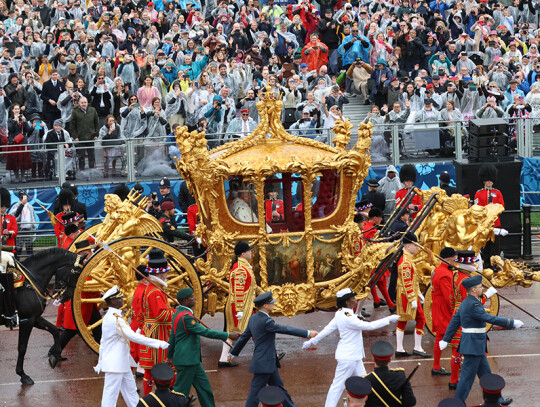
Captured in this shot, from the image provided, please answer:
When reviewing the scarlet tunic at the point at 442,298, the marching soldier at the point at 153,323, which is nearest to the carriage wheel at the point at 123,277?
the marching soldier at the point at 153,323

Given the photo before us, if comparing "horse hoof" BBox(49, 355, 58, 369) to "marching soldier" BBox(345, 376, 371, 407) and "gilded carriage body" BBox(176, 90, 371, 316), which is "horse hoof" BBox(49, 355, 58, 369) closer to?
"gilded carriage body" BBox(176, 90, 371, 316)

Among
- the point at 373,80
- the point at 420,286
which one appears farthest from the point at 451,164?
the point at 420,286

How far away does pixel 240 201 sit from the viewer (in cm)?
1529

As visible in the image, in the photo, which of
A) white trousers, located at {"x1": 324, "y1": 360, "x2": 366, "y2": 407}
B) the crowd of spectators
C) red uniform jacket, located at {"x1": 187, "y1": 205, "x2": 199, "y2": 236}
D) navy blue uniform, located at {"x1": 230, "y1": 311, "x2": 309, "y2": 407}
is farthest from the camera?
the crowd of spectators

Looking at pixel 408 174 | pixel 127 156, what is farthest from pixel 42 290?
pixel 127 156

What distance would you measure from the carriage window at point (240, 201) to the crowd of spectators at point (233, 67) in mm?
6593

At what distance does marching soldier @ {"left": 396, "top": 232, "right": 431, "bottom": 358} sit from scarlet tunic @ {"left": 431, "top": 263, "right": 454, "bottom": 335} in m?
0.65

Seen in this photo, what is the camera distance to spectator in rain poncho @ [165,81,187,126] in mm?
Answer: 24688

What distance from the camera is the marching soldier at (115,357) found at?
40.8ft

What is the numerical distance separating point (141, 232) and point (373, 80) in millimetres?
12245

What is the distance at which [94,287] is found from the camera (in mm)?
15172

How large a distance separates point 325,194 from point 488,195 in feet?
17.4

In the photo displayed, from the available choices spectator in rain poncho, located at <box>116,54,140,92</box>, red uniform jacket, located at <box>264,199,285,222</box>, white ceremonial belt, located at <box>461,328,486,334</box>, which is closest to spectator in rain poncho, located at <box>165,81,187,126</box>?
spectator in rain poncho, located at <box>116,54,140,92</box>

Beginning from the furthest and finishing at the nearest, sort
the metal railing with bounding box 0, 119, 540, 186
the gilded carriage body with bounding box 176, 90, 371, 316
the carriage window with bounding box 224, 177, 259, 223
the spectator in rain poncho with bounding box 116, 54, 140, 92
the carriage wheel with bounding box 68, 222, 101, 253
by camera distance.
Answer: the spectator in rain poncho with bounding box 116, 54, 140, 92 → the metal railing with bounding box 0, 119, 540, 186 → the carriage wheel with bounding box 68, 222, 101, 253 → the carriage window with bounding box 224, 177, 259, 223 → the gilded carriage body with bounding box 176, 90, 371, 316
